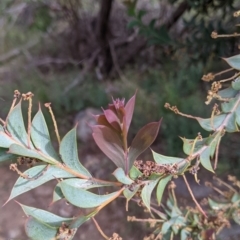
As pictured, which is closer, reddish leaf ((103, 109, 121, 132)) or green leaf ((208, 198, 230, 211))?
reddish leaf ((103, 109, 121, 132))

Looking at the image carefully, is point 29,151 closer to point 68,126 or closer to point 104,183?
point 104,183

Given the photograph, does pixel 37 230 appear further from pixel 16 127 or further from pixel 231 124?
pixel 231 124

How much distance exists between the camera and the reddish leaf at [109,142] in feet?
1.30

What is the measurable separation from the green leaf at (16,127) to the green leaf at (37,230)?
81 millimetres

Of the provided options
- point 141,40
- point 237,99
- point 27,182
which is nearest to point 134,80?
point 141,40

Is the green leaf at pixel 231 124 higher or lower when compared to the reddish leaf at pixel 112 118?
lower

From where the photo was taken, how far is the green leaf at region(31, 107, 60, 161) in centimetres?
42

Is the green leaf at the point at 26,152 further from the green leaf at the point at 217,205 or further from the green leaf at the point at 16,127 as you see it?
the green leaf at the point at 217,205

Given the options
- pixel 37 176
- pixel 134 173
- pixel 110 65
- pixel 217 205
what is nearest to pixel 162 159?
pixel 134 173

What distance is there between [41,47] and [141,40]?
73cm

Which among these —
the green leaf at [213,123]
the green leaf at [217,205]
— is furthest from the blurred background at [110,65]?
the green leaf at [213,123]

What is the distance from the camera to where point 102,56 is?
2242 millimetres

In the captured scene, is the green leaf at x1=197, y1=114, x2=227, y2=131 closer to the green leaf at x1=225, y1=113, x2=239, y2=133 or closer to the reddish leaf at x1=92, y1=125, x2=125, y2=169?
the green leaf at x1=225, y1=113, x2=239, y2=133

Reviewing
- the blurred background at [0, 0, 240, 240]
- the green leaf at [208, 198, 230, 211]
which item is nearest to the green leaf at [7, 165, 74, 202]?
the green leaf at [208, 198, 230, 211]
